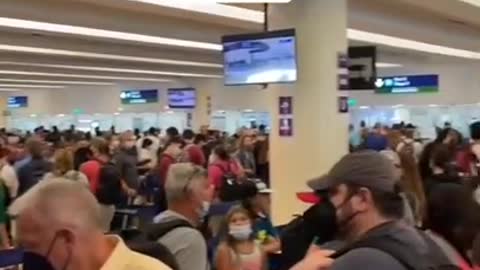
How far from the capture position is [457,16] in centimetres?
1409

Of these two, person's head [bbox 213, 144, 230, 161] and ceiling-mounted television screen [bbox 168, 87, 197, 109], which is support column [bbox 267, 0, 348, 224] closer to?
person's head [bbox 213, 144, 230, 161]

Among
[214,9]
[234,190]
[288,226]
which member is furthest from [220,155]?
[288,226]

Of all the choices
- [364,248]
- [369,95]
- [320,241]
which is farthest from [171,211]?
[369,95]

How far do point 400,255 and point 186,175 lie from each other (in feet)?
7.76

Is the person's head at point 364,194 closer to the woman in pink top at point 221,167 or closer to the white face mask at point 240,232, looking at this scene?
the white face mask at point 240,232

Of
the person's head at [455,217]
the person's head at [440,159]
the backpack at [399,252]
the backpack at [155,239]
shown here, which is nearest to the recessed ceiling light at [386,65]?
the person's head at [440,159]

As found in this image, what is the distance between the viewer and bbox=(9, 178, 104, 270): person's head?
247 cm

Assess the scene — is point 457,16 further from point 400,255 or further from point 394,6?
point 400,255

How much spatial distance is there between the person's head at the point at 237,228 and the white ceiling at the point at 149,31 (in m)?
5.43

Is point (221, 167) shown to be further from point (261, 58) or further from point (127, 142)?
point (127, 142)

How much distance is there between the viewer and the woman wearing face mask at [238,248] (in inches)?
242

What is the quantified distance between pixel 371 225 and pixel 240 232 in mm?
3404

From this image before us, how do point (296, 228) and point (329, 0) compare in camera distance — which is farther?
point (329, 0)

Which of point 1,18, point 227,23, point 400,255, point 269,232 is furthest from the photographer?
point 227,23
